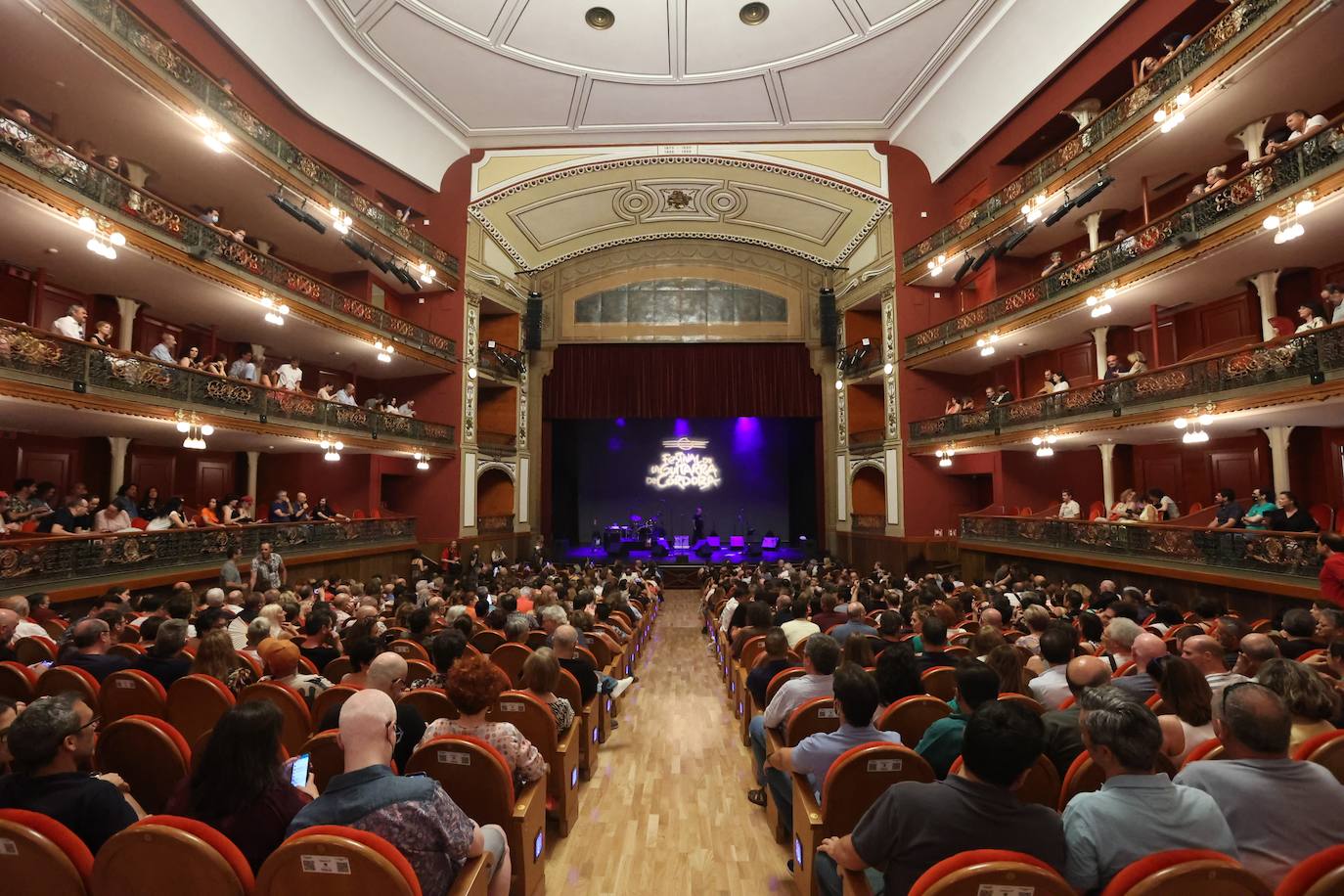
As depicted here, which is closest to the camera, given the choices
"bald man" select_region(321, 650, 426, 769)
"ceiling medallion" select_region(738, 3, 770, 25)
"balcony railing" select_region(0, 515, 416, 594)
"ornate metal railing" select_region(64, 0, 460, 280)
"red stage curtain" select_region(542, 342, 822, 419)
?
"bald man" select_region(321, 650, 426, 769)

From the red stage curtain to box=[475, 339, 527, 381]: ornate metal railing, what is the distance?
1.01 m

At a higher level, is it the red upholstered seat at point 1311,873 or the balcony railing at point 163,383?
the balcony railing at point 163,383

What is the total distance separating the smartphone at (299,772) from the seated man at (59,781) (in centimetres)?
59

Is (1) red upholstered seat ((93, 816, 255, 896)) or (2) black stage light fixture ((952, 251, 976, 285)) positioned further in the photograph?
(2) black stage light fixture ((952, 251, 976, 285))

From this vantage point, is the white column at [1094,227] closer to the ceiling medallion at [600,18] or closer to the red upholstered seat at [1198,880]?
the ceiling medallion at [600,18]

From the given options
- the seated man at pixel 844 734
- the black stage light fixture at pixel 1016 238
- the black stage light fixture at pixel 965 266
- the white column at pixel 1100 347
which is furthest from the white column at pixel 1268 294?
the seated man at pixel 844 734

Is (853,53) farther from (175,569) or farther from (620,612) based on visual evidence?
(175,569)

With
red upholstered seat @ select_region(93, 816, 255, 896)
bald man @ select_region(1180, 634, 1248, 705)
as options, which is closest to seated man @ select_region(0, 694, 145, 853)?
red upholstered seat @ select_region(93, 816, 255, 896)

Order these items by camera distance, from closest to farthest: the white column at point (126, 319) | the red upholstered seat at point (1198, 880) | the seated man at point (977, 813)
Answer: the red upholstered seat at point (1198, 880) < the seated man at point (977, 813) < the white column at point (126, 319)

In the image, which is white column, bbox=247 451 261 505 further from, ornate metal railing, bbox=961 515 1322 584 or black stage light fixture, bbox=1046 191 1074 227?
black stage light fixture, bbox=1046 191 1074 227

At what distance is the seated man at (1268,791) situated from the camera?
195 centimetres

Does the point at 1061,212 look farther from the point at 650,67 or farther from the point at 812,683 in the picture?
the point at 812,683

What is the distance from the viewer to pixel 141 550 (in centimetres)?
870

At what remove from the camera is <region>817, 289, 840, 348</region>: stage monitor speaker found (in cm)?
1912
